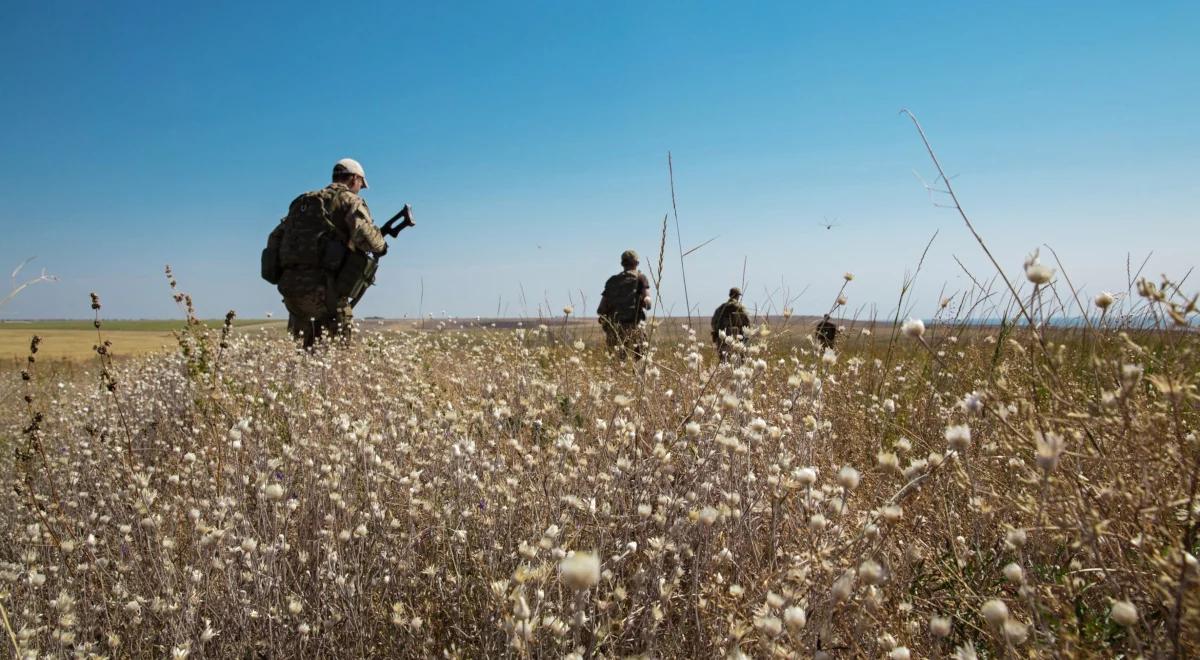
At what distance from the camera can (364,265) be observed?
779 cm

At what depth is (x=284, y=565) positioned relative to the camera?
2.24 meters

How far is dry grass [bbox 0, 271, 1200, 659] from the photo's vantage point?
1.28 meters

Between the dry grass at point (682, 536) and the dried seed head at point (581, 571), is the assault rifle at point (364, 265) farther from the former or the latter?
the dried seed head at point (581, 571)

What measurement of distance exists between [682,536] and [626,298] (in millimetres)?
8639

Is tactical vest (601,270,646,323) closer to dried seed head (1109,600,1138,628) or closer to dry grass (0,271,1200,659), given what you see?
dry grass (0,271,1200,659)

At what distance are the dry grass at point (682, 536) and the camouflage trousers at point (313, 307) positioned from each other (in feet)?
14.1

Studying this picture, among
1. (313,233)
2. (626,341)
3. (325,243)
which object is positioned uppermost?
(313,233)

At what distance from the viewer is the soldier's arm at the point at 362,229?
7438 millimetres

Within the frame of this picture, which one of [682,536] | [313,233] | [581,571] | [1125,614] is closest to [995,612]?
Answer: [1125,614]

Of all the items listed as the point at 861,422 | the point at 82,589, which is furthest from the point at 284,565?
the point at 861,422

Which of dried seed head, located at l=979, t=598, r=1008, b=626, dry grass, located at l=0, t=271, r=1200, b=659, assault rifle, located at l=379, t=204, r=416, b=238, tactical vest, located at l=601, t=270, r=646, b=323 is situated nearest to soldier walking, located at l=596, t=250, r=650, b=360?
tactical vest, located at l=601, t=270, r=646, b=323

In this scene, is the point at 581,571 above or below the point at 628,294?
below

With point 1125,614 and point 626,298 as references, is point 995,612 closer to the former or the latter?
point 1125,614

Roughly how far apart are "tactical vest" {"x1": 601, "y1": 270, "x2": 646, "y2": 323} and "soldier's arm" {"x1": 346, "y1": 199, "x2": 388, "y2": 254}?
161 inches
